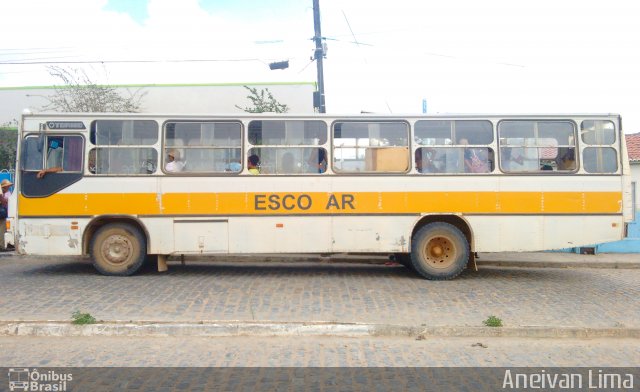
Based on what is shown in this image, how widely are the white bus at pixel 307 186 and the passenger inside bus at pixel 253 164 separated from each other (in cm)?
2

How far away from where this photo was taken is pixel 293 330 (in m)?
6.45

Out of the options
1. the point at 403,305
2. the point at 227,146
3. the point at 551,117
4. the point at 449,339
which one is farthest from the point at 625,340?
the point at 227,146

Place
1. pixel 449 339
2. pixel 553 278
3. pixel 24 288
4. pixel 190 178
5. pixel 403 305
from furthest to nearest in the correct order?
1. pixel 553 278
2. pixel 190 178
3. pixel 24 288
4. pixel 403 305
5. pixel 449 339

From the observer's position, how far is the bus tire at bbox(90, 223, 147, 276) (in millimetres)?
9602

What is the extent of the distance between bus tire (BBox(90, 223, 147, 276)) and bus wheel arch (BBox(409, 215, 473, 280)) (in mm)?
5001

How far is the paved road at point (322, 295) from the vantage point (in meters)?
6.89

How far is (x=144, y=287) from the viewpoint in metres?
8.70

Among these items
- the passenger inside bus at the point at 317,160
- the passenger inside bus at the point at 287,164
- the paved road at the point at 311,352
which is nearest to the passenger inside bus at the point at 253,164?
the passenger inside bus at the point at 287,164

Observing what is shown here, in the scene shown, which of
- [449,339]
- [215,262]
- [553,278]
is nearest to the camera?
[449,339]

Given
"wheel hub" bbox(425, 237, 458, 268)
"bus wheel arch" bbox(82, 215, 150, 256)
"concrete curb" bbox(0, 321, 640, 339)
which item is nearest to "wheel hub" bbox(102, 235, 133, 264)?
"bus wheel arch" bbox(82, 215, 150, 256)

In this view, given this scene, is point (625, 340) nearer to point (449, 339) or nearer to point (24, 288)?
point (449, 339)

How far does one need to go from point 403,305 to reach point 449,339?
4.16ft

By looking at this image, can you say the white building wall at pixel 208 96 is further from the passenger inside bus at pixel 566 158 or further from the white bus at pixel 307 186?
the passenger inside bus at pixel 566 158

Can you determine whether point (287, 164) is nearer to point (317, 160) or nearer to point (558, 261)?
point (317, 160)
